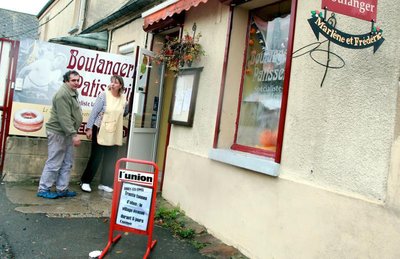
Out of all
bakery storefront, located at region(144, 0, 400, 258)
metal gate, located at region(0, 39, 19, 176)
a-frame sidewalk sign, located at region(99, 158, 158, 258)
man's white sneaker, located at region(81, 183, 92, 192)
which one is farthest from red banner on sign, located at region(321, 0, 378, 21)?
metal gate, located at region(0, 39, 19, 176)

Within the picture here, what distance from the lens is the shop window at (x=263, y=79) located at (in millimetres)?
4422

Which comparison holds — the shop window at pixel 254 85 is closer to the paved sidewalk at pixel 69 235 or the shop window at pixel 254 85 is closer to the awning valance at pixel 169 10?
the awning valance at pixel 169 10

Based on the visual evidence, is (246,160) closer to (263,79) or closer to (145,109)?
(263,79)

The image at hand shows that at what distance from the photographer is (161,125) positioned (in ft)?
24.6

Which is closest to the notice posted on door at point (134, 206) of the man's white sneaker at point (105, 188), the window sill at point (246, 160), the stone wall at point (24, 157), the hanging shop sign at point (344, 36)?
the window sill at point (246, 160)

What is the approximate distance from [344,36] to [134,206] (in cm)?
254

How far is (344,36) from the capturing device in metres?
2.81

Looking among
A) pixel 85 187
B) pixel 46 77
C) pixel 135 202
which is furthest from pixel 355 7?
pixel 46 77

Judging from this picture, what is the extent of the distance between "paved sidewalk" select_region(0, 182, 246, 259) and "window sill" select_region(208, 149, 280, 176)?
3.07ft

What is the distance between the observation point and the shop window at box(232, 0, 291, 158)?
442 centimetres

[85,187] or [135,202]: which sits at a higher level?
[135,202]

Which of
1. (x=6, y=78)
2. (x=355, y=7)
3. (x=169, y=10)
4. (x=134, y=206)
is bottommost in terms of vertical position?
(x=134, y=206)

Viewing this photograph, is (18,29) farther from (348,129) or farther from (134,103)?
(348,129)

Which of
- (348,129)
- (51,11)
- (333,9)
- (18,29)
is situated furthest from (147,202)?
(18,29)
